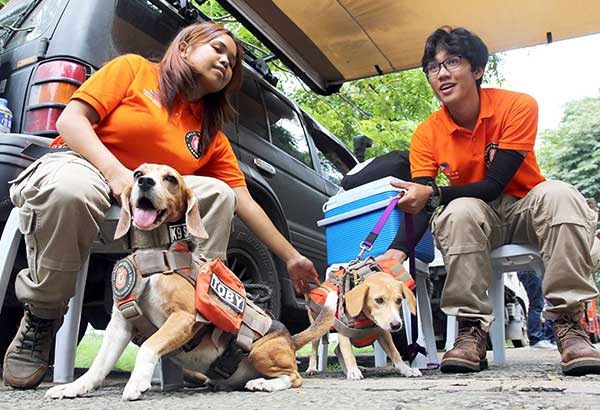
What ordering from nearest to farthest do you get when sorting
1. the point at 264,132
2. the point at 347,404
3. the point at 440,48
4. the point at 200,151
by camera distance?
the point at 347,404 < the point at 200,151 < the point at 440,48 < the point at 264,132

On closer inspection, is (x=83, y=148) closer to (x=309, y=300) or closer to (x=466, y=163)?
(x=309, y=300)

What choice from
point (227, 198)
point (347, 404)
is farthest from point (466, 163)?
point (347, 404)

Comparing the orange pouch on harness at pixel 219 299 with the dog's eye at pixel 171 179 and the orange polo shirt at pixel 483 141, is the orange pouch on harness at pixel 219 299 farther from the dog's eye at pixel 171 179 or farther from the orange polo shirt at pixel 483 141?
the orange polo shirt at pixel 483 141

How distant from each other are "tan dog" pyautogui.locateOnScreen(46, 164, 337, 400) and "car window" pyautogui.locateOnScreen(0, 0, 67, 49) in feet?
4.86

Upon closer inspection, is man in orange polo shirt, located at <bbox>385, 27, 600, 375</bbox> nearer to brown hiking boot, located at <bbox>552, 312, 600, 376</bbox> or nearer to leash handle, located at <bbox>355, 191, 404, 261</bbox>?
brown hiking boot, located at <bbox>552, 312, 600, 376</bbox>

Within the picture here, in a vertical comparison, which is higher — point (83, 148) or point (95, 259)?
point (83, 148)

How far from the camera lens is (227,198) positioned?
2541mm

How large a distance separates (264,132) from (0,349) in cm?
249

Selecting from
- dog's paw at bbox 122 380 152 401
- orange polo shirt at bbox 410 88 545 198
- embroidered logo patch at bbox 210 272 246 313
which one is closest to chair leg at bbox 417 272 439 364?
orange polo shirt at bbox 410 88 545 198

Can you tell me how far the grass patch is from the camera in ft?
17.9

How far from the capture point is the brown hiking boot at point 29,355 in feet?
7.01

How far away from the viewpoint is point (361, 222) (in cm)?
374

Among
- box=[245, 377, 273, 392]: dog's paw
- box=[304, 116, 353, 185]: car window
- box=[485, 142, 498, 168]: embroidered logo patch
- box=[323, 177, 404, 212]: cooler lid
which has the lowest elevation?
box=[245, 377, 273, 392]: dog's paw

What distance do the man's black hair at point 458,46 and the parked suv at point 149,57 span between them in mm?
1433
